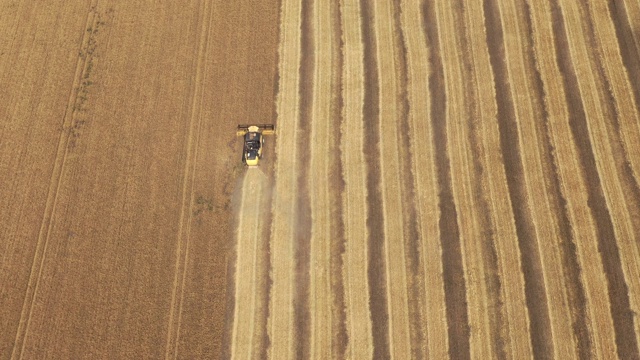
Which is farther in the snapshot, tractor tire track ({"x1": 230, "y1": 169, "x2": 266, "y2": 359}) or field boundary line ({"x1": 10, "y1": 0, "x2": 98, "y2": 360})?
field boundary line ({"x1": 10, "y1": 0, "x2": 98, "y2": 360})

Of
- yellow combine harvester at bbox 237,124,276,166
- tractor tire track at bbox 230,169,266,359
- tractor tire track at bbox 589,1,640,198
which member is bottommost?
tractor tire track at bbox 230,169,266,359

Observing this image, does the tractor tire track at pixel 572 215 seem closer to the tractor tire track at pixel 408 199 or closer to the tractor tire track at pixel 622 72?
the tractor tire track at pixel 622 72

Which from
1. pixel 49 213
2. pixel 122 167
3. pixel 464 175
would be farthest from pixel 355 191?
pixel 49 213

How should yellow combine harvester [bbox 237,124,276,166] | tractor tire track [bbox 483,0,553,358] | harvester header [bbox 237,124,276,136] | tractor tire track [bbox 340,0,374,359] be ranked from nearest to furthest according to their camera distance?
tractor tire track [bbox 483,0,553,358]
tractor tire track [bbox 340,0,374,359]
yellow combine harvester [bbox 237,124,276,166]
harvester header [bbox 237,124,276,136]

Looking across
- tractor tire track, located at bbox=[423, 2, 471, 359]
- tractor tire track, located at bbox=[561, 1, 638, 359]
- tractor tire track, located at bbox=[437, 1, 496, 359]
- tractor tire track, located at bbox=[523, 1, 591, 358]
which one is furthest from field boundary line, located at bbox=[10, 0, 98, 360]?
tractor tire track, located at bbox=[561, 1, 638, 359]

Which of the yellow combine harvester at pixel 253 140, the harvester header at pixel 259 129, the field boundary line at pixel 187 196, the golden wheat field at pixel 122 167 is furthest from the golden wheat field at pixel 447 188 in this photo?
the field boundary line at pixel 187 196

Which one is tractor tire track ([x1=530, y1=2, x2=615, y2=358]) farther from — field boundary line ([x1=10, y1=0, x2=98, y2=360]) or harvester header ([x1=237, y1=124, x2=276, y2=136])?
field boundary line ([x1=10, y1=0, x2=98, y2=360])

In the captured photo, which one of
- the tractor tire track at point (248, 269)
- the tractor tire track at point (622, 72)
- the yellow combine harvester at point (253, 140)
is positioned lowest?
the tractor tire track at point (248, 269)
